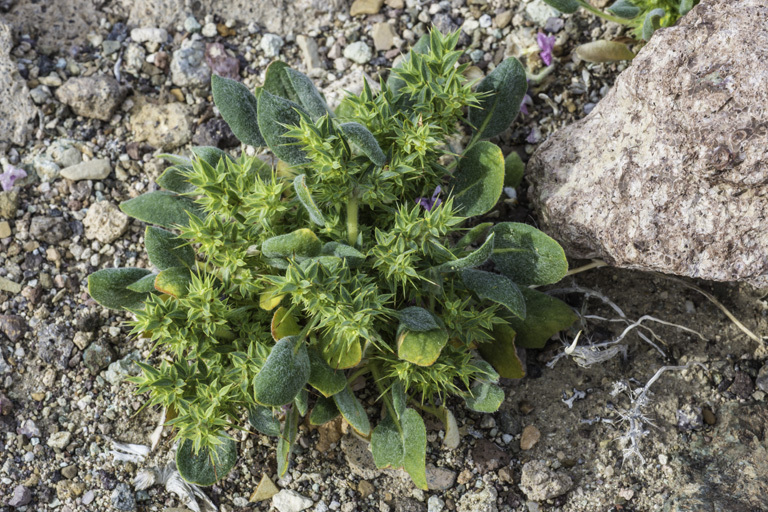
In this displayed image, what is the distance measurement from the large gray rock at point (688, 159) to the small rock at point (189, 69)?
216 cm

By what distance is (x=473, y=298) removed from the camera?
320 centimetres

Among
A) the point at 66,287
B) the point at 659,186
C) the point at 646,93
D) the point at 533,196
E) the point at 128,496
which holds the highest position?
the point at 646,93

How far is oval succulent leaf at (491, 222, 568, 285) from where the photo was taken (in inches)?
116

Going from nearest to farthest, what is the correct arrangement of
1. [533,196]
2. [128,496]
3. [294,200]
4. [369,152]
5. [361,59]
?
[369,152] → [294,200] → [128,496] → [533,196] → [361,59]

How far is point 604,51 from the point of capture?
3643mm

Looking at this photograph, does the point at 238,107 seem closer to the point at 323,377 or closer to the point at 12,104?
the point at 323,377

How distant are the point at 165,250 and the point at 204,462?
90 centimetres

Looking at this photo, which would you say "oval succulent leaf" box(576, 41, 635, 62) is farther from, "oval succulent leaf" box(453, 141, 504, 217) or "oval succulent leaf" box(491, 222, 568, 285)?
"oval succulent leaf" box(491, 222, 568, 285)

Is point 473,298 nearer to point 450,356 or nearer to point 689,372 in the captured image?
point 450,356

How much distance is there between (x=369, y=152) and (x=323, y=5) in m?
1.89

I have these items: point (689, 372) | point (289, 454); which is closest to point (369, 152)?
point (289, 454)

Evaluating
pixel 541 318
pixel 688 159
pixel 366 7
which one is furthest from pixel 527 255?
pixel 366 7

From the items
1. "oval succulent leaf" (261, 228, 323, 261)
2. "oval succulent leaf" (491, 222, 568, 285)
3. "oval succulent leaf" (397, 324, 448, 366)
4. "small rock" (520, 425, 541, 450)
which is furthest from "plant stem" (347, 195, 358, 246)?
"small rock" (520, 425, 541, 450)

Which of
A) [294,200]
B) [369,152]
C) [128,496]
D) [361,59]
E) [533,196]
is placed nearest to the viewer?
[369,152]
